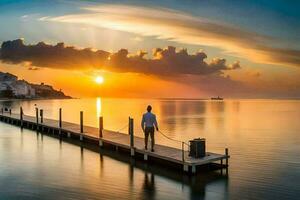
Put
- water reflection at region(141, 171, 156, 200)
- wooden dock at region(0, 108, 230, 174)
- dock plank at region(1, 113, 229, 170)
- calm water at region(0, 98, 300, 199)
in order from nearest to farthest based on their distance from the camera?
1. water reflection at region(141, 171, 156, 200)
2. calm water at region(0, 98, 300, 199)
3. dock plank at region(1, 113, 229, 170)
4. wooden dock at region(0, 108, 230, 174)

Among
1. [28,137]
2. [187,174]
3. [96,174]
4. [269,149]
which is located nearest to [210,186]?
[187,174]

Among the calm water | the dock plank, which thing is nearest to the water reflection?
the calm water

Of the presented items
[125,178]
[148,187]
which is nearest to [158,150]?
[125,178]

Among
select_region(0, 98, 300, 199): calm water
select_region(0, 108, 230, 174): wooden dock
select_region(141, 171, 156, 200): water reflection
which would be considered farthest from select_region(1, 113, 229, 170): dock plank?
select_region(141, 171, 156, 200): water reflection

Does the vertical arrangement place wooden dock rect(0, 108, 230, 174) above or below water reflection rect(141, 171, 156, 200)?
above

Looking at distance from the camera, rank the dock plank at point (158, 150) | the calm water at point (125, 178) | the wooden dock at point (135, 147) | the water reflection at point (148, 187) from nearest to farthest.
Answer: the water reflection at point (148, 187)
the calm water at point (125, 178)
the dock plank at point (158, 150)
the wooden dock at point (135, 147)

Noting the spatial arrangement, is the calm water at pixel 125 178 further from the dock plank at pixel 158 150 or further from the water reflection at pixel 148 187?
the dock plank at pixel 158 150

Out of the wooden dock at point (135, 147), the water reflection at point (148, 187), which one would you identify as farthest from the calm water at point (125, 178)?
the wooden dock at point (135, 147)

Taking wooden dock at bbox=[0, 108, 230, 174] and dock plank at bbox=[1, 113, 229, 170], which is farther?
wooden dock at bbox=[0, 108, 230, 174]

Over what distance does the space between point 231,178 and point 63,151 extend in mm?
15260

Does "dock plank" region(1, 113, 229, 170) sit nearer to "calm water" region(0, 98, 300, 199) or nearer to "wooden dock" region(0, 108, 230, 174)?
"wooden dock" region(0, 108, 230, 174)

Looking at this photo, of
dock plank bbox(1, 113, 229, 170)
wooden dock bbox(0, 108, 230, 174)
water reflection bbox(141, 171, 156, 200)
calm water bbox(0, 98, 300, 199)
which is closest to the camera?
water reflection bbox(141, 171, 156, 200)

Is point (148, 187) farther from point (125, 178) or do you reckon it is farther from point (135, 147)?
point (135, 147)

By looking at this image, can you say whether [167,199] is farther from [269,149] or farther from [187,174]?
[269,149]
